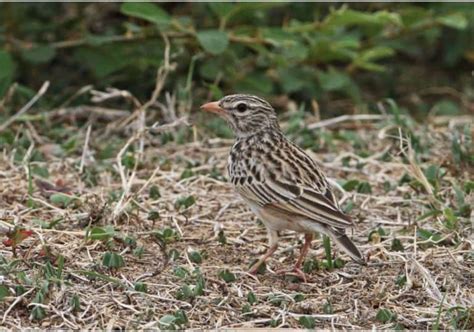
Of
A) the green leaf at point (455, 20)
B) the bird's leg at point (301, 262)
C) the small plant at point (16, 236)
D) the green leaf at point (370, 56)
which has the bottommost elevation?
the bird's leg at point (301, 262)

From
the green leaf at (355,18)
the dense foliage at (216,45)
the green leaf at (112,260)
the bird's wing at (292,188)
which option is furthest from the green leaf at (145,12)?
the green leaf at (112,260)

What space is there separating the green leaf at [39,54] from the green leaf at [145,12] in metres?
1.24

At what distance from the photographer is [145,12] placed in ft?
28.9

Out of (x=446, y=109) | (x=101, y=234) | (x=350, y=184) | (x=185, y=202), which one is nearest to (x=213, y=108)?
(x=185, y=202)

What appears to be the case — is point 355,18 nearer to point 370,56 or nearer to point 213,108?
point 370,56

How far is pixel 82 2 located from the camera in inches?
408

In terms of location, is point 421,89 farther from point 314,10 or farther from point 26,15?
point 26,15

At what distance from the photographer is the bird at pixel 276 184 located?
20.3 feet

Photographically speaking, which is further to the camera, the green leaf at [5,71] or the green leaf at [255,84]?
the green leaf at [255,84]

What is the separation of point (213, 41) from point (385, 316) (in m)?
4.06

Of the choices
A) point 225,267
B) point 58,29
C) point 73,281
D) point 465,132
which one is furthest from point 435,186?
point 58,29

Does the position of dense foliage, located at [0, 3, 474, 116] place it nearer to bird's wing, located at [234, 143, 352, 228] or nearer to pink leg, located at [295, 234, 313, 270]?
bird's wing, located at [234, 143, 352, 228]

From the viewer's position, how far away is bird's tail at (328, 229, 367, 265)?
19.5 feet

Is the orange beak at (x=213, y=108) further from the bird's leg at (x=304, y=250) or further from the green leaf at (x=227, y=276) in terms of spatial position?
the green leaf at (x=227, y=276)
